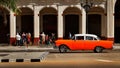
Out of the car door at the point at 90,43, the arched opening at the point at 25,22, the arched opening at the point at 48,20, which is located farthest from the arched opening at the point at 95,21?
the car door at the point at 90,43

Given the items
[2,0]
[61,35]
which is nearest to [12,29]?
[61,35]

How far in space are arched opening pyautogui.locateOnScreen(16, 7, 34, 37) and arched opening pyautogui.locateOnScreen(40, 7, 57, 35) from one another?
50.4 inches

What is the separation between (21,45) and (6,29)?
417 cm

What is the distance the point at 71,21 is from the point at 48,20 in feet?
9.06

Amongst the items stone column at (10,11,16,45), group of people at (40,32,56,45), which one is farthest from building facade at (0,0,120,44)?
group of people at (40,32,56,45)

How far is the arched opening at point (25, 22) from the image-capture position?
54094mm

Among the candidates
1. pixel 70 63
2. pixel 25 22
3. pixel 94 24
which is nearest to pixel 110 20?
pixel 94 24

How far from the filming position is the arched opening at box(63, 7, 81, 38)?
174ft

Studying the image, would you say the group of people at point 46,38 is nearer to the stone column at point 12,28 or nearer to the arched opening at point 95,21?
the stone column at point 12,28

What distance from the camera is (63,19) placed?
175 feet

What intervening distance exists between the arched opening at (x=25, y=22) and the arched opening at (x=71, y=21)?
4054 mm

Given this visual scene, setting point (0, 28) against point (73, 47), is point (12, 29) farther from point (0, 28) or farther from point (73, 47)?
point (73, 47)

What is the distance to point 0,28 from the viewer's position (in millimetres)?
54938

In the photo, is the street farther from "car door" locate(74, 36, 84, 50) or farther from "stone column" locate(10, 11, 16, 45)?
"stone column" locate(10, 11, 16, 45)
